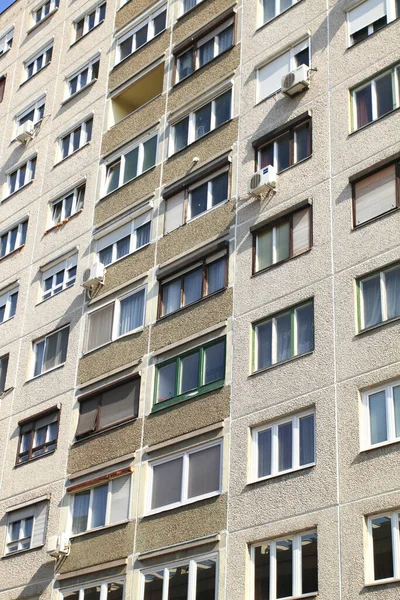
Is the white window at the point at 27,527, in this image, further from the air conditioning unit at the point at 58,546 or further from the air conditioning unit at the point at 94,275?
the air conditioning unit at the point at 94,275

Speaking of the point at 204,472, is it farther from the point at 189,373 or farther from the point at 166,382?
the point at 166,382

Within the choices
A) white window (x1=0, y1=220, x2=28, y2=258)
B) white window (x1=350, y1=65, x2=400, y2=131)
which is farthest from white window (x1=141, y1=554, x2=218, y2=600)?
white window (x1=0, y1=220, x2=28, y2=258)

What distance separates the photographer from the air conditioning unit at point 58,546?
83.7ft

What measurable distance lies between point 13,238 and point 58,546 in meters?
12.8

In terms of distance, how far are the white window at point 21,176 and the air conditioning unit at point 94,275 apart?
7.29 m

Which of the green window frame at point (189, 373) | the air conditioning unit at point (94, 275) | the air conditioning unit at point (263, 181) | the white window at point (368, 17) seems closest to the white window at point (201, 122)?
the air conditioning unit at point (263, 181)

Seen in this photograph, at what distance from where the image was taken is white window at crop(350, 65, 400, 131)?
940 inches

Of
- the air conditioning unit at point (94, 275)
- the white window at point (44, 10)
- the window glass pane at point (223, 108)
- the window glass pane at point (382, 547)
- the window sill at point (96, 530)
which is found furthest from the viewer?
the white window at point (44, 10)

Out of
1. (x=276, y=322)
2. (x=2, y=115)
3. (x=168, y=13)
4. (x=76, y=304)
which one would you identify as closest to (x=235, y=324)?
(x=276, y=322)

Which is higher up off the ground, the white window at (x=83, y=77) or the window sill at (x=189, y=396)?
the white window at (x=83, y=77)

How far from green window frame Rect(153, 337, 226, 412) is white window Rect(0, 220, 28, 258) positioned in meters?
10.4

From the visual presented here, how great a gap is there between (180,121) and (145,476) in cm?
1106

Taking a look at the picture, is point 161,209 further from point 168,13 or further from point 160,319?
point 168,13

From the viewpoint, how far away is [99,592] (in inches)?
960
